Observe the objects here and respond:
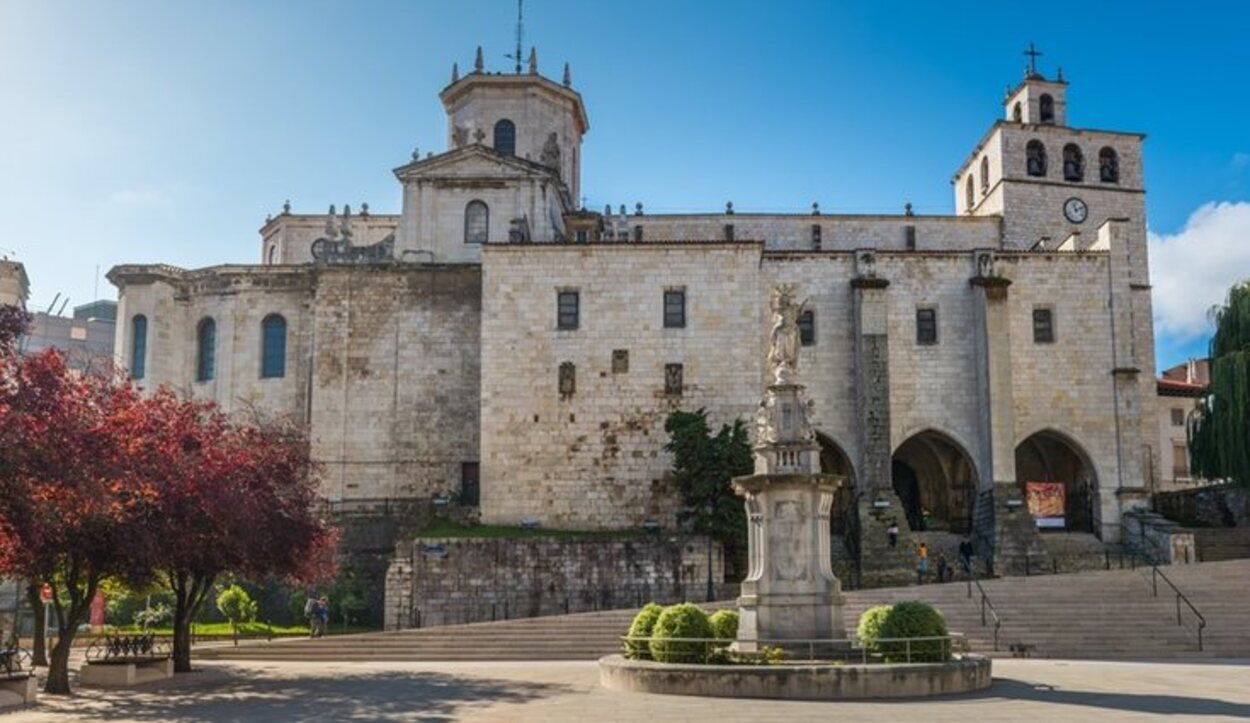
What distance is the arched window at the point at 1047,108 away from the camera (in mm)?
53969

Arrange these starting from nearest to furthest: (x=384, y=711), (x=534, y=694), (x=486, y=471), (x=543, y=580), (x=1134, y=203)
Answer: (x=384, y=711), (x=534, y=694), (x=543, y=580), (x=486, y=471), (x=1134, y=203)

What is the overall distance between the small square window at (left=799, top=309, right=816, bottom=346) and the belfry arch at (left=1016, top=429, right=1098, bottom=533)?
8.43m

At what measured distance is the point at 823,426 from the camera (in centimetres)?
4272

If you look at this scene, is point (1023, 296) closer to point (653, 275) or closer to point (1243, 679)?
point (653, 275)

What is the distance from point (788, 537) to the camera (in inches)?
827

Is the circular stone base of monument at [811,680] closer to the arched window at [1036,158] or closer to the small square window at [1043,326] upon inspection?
the small square window at [1043,326]

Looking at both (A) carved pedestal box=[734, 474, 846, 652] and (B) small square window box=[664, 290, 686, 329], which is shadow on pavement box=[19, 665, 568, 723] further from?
(B) small square window box=[664, 290, 686, 329]

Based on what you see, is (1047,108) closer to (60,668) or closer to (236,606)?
(236,606)

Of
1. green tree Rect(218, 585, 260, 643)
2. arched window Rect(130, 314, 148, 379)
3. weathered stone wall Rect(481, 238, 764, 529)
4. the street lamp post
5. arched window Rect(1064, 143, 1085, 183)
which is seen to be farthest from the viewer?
arched window Rect(1064, 143, 1085, 183)

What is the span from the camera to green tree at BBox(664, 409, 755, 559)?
3794 cm

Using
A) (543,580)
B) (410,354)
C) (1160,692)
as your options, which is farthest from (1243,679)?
(410,354)

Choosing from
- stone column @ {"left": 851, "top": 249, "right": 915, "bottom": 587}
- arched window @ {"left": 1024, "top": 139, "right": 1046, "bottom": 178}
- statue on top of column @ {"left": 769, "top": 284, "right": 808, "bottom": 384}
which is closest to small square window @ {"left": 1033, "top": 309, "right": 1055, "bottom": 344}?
stone column @ {"left": 851, "top": 249, "right": 915, "bottom": 587}

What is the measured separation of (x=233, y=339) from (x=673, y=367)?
1732 centimetres

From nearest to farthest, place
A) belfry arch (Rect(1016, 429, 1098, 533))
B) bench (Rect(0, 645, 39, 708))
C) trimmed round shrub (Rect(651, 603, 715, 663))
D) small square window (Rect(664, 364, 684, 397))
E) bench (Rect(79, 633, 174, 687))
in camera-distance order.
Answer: bench (Rect(0, 645, 39, 708)) → trimmed round shrub (Rect(651, 603, 715, 663)) → bench (Rect(79, 633, 174, 687)) → small square window (Rect(664, 364, 684, 397)) → belfry arch (Rect(1016, 429, 1098, 533))
